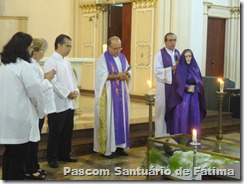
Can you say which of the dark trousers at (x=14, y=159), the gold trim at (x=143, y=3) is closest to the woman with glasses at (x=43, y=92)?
the dark trousers at (x=14, y=159)

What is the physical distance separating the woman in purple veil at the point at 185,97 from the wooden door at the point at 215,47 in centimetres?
519

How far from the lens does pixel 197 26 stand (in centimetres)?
964

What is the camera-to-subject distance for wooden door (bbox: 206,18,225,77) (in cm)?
1067

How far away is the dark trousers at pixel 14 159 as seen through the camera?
3.60 metres

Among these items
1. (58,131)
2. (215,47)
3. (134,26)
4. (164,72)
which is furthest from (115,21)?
(58,131)

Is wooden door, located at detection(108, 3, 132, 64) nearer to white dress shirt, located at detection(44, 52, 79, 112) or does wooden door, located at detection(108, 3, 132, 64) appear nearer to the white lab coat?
white dress shirt, located at detection(44, 52, 79, 112)

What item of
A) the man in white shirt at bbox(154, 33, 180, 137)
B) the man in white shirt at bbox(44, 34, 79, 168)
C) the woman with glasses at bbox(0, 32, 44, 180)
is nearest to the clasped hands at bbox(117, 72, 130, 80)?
the man in white shirt at bbox(154, 33, 180, 137)

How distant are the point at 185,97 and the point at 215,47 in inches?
218

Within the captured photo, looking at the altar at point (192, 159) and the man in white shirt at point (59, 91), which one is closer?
the altar at point (192, 159)

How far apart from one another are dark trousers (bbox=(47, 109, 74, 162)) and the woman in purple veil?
1307 millimetres

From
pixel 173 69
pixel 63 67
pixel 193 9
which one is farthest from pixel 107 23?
pixel 63 67

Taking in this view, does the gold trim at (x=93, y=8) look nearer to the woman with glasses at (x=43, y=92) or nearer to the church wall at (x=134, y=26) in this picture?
the church wall at (x=134, y=26)

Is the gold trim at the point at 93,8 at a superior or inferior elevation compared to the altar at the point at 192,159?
superior

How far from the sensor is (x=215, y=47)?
1084 centimetres
